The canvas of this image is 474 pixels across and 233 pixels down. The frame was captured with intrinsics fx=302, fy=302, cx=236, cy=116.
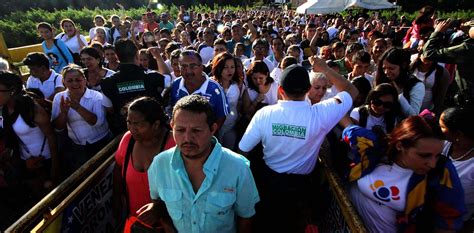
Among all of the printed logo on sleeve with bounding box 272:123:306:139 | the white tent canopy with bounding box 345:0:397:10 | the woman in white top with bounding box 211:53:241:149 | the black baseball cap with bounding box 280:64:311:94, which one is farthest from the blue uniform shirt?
the white tent canopy with bounding box 345:0:397:10

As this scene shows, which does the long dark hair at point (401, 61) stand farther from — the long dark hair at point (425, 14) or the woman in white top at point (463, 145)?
the long dark hair at point (425, 14)

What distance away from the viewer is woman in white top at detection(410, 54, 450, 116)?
479cm

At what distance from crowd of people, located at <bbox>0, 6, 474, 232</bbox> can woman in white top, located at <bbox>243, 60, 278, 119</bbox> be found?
0.02 meters

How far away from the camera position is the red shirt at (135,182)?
255cm

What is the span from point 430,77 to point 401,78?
145cm

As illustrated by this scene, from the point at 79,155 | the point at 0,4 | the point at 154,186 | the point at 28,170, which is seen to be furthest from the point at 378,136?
the point at 0,4

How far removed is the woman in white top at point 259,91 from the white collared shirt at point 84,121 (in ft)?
6.22

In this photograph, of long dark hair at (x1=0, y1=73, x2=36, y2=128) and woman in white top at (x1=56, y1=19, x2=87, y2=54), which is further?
woman in white top at (x1=56, y1=19, x2=87, y2=54)

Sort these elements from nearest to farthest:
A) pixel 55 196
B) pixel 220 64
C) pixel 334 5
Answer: pixel 55 196
pixel 220 64
pixel 334 5

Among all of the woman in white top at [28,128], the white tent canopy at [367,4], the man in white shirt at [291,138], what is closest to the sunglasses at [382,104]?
the man in white shirt at [291,138]

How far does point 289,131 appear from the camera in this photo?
2.62 metres

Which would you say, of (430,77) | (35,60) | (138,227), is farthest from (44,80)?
(430,77)

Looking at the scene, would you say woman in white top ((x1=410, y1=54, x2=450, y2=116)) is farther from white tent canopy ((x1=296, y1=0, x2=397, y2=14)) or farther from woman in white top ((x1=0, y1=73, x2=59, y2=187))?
white tent canopy ((x1=296, y1=0, x2=397, y2=14))

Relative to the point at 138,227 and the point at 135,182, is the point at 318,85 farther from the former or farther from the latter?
the point at 138,227
